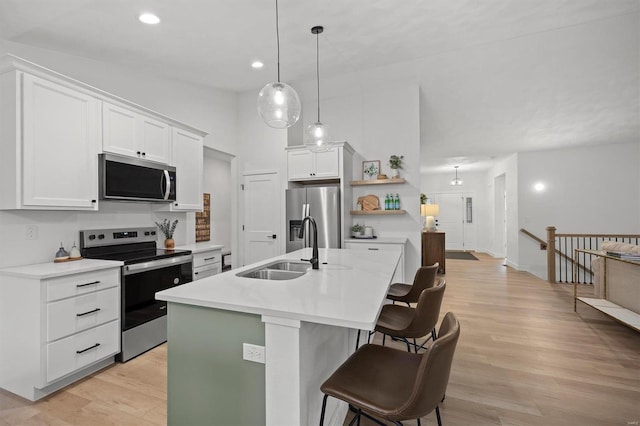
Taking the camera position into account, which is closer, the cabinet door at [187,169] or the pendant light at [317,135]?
the pendant light at [317,135]

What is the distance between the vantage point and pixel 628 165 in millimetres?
6301

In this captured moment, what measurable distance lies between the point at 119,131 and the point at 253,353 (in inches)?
103

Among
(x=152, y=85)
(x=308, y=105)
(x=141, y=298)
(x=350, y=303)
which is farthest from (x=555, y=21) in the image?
(x=141, y=298)

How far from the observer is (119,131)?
9.37 ft

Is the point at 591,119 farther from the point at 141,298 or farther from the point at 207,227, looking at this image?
the point at 141,298

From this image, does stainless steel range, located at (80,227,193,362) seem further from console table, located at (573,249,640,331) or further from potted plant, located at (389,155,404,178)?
console table, located at (573,249,640,331)

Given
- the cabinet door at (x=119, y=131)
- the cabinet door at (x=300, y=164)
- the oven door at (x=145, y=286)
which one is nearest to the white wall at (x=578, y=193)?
the cabinet door at (x=300, y=164)

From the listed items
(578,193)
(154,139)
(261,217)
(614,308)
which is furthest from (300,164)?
(578,193)

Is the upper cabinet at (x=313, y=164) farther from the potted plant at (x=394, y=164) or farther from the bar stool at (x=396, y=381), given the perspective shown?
the bar stool at (x=396, y=381)

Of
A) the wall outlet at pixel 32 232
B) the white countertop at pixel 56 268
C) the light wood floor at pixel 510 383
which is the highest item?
the wall outlet at pixel 32 232

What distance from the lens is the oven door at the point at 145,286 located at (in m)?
2.61

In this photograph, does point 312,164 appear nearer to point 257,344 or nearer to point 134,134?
point 134,134

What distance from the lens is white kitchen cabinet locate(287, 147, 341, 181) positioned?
4238mm

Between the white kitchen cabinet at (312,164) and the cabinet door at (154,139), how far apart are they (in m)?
1.68
